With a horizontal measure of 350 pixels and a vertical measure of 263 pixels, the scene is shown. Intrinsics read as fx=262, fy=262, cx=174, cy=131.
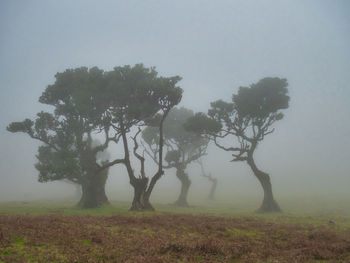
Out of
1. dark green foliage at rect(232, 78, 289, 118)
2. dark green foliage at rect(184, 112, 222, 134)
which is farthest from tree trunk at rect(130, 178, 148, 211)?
dark green foliage at rect(232, 78, 289, 118)

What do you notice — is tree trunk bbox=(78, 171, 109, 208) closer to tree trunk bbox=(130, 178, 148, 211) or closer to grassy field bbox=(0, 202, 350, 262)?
→ tree trunk bbox=(130, 178, 148, 211)

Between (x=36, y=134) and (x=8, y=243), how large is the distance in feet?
96.5

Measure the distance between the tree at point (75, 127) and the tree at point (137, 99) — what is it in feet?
6.67

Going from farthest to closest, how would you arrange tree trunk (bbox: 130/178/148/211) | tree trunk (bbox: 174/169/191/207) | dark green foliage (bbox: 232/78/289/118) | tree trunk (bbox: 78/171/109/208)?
tree trunk (bbox: 174/169/191/207) < dark green foliage (bbox: 232/78/289/118) < tree trunk (bbox: 78/171/109/208) < tree trunk (bbox: 130/178/148/211)

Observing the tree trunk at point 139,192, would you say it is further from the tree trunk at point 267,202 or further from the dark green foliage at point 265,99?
the dark green foliage at point 265,99

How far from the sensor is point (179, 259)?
1097 centimetres

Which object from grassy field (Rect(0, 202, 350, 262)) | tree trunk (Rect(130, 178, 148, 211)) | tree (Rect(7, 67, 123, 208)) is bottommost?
grassy field (Rect(0, 202, 350, 262))

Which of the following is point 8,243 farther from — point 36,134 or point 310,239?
point 36,134

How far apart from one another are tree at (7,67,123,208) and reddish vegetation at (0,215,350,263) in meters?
19.5

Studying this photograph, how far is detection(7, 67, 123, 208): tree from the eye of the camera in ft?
115

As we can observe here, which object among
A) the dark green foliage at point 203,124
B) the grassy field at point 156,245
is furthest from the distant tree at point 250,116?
the grassy field at point 156,245

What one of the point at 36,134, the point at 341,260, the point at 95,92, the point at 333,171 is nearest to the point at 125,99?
the point at 95,92

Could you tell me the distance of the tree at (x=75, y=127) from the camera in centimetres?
3503

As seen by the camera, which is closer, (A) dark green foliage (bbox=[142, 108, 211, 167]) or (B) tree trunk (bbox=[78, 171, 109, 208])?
(B) tree trunk (bbox=[78, 171, 109, 208])
